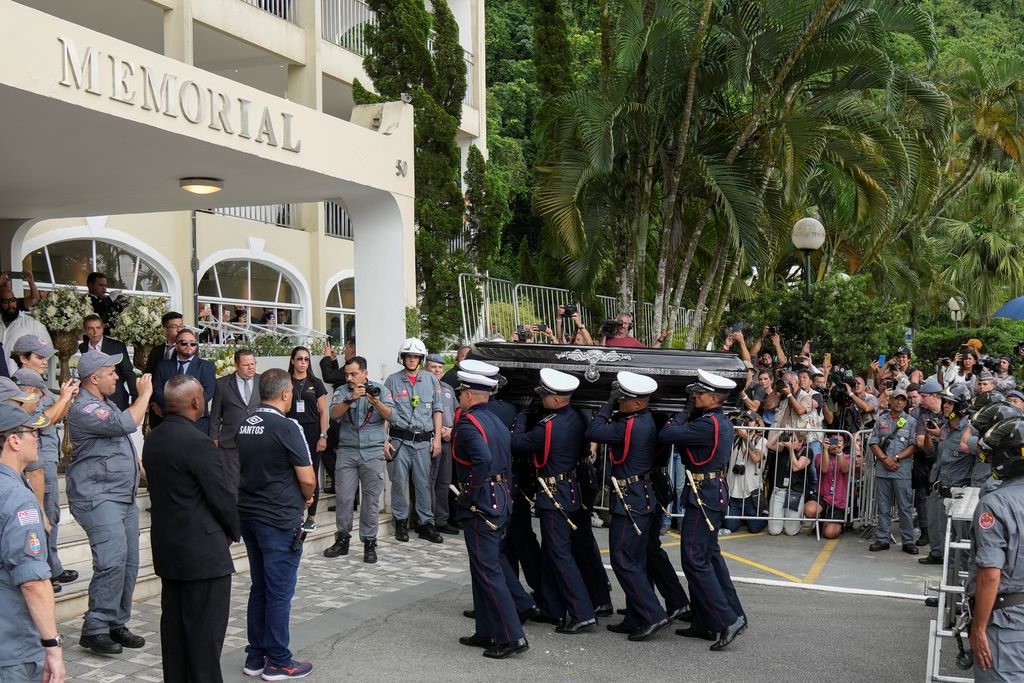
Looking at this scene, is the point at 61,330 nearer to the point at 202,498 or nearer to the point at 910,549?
the point at 202,498

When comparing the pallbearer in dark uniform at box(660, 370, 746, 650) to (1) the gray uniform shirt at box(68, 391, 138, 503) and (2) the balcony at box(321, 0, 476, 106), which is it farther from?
(2) the balcony at box(321, 0, 476, 106)

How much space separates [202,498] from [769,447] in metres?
7.79

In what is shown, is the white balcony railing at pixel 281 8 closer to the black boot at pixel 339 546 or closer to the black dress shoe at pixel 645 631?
the black boot at pixel 339 546

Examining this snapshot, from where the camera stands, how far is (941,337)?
31.1 metres

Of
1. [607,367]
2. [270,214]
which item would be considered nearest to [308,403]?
[607,367]

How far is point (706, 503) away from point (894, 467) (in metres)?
4.23

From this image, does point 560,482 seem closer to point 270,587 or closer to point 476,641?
point 476,641

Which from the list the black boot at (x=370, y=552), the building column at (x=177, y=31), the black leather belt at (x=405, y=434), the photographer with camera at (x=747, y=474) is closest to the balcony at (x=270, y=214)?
the building column at (x=177, y=31)

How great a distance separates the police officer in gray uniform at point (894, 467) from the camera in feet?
34.5

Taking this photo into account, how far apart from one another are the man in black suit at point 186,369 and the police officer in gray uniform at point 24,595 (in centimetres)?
519

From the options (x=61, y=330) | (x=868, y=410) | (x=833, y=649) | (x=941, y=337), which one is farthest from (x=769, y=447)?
(x=941, y=337)

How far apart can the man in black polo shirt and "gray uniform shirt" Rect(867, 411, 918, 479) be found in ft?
22.3

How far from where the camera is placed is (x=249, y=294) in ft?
65.8

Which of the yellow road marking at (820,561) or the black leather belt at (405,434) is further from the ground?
the black leather belt at (405,434)
